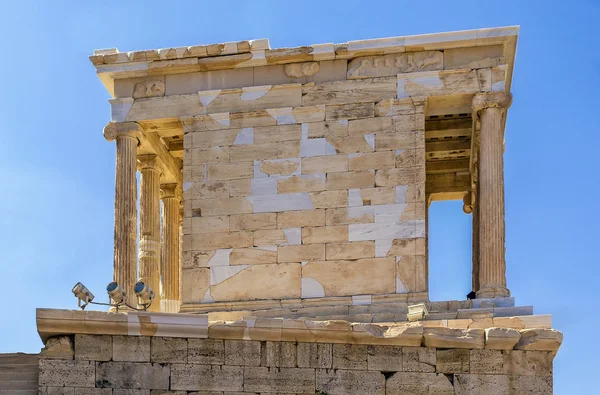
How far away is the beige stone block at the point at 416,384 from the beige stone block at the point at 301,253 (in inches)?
279

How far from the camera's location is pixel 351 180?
3103 cm

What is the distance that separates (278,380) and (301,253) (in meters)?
7.39

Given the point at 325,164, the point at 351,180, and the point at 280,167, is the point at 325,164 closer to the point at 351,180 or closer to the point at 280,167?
the point at 351,180

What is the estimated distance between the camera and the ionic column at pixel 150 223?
3462 cm

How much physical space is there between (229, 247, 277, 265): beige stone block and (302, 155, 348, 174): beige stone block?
190 cm

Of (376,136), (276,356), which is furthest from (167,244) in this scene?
(276,356)

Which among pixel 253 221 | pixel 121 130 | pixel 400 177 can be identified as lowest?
pixel 253 221

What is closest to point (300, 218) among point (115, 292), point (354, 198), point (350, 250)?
point (354, 198)

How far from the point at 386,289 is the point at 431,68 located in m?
5.00

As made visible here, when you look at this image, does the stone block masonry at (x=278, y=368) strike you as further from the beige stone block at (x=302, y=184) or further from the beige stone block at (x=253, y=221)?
the beige stone block at (x=302, y=184)

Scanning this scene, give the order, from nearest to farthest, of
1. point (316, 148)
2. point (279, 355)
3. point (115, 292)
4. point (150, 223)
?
point (279, 355)
point (115, 292)
point (316, 148)
point (150, 223)

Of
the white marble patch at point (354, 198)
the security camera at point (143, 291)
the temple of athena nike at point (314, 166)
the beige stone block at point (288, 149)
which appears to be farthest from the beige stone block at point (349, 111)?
the security camera at point (143, 291)

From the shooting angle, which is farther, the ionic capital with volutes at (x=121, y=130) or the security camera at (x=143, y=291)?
the ionic capital with volutes at (x=121, y=130)

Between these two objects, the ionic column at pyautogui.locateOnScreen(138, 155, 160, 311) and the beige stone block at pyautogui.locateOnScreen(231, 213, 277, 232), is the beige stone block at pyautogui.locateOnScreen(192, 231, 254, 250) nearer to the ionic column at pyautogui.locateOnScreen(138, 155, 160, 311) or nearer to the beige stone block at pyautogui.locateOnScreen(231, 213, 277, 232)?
the beige stone block at pyautogui.locateOnScreen(231, 213, 277, 232)
